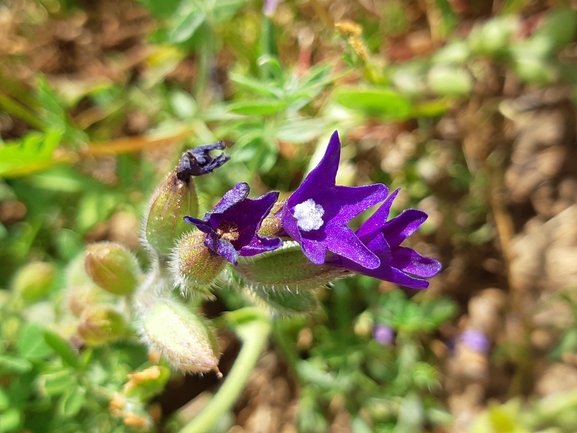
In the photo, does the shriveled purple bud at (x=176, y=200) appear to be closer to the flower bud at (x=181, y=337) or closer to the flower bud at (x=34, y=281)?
the flower bud at (x=181, y=337)

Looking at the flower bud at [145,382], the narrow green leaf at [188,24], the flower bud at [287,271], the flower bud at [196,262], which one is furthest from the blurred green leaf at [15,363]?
the narrow green leaf at [188,24]

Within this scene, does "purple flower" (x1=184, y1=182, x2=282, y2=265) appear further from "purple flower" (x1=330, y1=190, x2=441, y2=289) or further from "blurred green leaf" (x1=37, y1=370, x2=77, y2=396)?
"blurred green leaf" (x1=37, y1=370, x2=77, y2=396)

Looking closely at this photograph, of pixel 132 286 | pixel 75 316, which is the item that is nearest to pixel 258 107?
pixel 132 286

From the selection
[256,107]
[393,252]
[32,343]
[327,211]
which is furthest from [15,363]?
[393,252]

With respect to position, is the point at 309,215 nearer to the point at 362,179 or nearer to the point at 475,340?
the point at 362,179

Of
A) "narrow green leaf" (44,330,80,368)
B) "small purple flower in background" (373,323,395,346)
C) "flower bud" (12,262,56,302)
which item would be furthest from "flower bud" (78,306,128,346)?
"small purple flower in background" (373,323,395,346)

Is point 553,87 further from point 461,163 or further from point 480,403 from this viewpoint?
point 480,403
